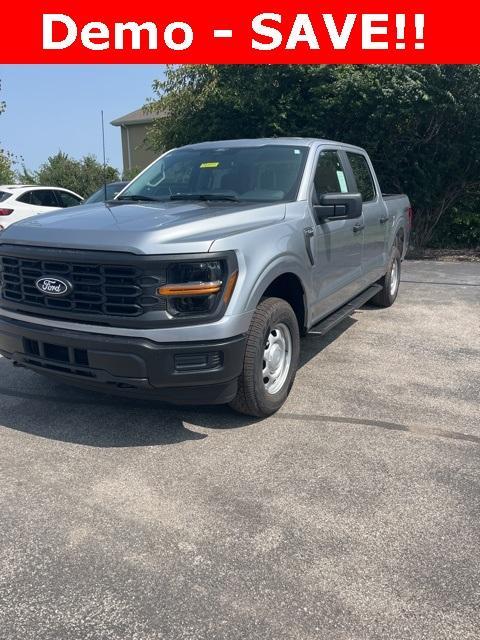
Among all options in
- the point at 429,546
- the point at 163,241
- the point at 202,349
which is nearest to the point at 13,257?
the point at 163,241

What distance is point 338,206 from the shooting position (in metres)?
4.45

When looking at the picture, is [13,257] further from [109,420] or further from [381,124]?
[381,124]

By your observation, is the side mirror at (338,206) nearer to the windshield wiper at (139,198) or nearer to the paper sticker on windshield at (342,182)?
the paper sticker on windshield at (342,182)

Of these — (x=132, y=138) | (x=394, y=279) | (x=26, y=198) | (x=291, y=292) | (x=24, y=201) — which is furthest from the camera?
(x=132, y=138)

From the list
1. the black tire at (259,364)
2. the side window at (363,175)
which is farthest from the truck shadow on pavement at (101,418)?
the side window at (363,175)

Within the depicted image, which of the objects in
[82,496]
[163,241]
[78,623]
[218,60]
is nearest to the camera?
[78,623]

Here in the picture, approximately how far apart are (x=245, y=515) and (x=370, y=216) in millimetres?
4042

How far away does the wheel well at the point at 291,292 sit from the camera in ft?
13.5

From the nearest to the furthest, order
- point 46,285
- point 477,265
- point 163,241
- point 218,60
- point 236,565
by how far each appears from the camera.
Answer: point 236,565 → point 163,241 → point 46,285 → point 477,265 → point 218,60

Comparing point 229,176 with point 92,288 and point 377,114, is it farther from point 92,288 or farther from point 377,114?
point 377,114

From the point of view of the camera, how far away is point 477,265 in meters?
11.5

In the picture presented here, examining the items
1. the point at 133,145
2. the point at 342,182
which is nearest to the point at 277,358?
the point at 342,182

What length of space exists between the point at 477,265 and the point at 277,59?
6101 mm

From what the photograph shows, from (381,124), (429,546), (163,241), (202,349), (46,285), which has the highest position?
(381,124)
